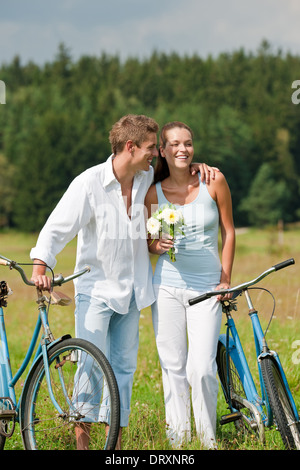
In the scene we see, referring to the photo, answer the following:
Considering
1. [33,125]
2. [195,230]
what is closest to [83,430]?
[195,230]

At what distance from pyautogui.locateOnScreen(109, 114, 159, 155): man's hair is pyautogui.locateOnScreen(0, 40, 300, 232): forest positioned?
77639 millimetres

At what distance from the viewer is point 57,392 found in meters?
3.97

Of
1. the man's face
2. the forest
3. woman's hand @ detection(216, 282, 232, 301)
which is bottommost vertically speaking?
woman's hand @ detection(216, 282, 232, 301)

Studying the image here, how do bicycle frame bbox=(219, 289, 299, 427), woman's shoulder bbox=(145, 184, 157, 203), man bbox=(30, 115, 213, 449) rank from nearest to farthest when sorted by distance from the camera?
bicycle frame bbox=(219, 289, 299, 427), man bbox=(30, 115, 213, 449), woman's shoulder bbox=(145, 184, 157, 203)

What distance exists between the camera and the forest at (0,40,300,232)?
277ft

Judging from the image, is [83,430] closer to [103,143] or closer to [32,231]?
[32,231]

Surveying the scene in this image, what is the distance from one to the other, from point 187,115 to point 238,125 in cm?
714

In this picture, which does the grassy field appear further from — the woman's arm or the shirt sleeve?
the shirt sleeve

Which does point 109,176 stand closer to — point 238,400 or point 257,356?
point 257,356

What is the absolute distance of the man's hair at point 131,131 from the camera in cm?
436

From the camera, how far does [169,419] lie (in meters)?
4.47

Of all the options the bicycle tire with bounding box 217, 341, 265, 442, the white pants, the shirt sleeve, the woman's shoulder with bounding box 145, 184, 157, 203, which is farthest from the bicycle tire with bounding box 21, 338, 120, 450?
the woman's shoulder with bounding box 145, 184, 157, 203

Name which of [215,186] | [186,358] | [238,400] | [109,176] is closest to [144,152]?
[109,176]
